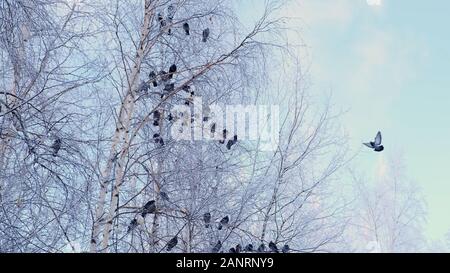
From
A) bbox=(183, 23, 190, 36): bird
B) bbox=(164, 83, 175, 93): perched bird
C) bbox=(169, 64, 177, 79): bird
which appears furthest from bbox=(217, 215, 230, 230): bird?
bbox=(183, 23, 190, 36): bird

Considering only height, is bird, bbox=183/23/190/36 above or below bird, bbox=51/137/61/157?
above

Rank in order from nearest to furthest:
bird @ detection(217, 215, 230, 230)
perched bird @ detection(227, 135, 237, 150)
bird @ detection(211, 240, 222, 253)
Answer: bird @ detection(211, 240, 222, 253) < bird @ detection(217, 215, 230, 230) < perched bird @ detection(227, 135, 237, 150)

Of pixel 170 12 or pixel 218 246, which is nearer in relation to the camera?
pixel 218 246

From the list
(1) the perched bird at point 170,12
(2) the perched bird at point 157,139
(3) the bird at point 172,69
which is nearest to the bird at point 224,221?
(2) the perched bird at point 157,139

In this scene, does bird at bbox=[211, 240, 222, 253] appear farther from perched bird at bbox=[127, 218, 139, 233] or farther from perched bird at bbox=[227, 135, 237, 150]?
perched bird at bbox=[227, 135, 237, 150]

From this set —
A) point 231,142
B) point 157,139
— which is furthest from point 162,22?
point 231,142

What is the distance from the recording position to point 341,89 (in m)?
5.00

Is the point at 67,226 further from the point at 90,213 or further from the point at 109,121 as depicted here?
the point at 109,121

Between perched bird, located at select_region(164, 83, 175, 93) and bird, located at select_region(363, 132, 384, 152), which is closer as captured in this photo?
perched bird, located at select_region(164, 83, 175, 93)

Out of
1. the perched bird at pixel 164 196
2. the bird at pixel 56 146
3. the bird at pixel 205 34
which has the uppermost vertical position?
the bird at pixel 205 34

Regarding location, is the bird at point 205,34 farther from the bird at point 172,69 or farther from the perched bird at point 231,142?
the perched bird at point 231,142

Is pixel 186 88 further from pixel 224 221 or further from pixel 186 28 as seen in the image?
pixel 224 221
